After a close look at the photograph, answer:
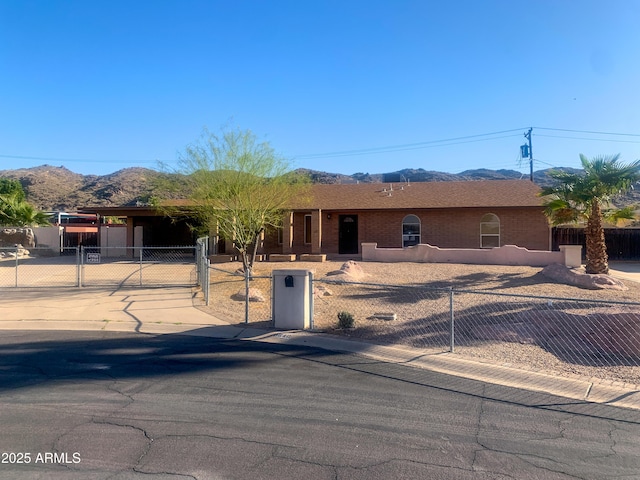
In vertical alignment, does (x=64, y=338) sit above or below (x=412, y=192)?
below

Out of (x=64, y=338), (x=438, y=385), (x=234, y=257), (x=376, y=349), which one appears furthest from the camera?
(x=234, y=257)

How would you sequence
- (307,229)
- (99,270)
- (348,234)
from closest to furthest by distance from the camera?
(99,270) → (348,234) → (307,229)

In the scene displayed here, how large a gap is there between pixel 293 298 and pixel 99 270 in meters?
15.0

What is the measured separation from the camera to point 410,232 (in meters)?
26.8

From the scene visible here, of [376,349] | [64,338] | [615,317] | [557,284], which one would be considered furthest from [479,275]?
[64,338]

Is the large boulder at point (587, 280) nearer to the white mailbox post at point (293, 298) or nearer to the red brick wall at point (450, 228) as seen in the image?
the red brick wall at point (450, 228)

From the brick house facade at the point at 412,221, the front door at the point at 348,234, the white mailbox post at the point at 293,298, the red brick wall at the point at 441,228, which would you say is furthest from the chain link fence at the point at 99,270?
the front door at the point at 348,234

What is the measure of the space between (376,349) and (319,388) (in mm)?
2546

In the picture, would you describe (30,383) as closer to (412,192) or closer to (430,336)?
(430,336)

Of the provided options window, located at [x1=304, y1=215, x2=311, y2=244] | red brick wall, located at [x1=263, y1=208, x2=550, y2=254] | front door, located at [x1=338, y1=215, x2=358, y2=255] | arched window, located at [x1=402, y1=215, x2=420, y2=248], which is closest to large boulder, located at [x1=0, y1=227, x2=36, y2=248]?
red brick wall, located at [x1=263, y1=208, x2=550, y2=254]

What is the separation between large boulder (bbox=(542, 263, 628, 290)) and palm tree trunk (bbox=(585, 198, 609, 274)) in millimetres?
812

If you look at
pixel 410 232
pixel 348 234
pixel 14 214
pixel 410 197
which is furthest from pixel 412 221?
pixel 14 214

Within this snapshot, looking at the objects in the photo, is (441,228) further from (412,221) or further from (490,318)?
(490,318)

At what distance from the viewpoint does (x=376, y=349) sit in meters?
9.16
